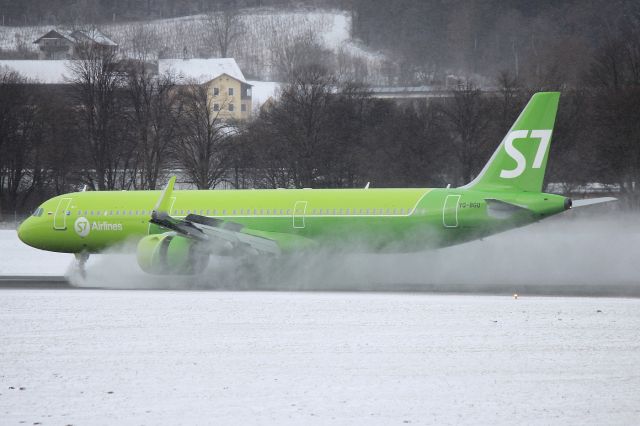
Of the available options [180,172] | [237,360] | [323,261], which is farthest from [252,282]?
[180,172]

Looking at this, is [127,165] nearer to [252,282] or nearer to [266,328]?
[252,282]

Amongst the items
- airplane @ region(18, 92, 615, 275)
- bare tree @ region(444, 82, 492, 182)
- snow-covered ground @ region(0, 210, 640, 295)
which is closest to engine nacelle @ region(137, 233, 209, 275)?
airplane @ region(18, 92, 615, 275)

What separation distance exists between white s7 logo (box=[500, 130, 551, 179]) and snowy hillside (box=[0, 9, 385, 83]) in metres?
115

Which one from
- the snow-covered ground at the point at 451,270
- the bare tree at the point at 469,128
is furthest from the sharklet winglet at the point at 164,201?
the bare tree at the point at 469,128

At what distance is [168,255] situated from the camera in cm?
2722

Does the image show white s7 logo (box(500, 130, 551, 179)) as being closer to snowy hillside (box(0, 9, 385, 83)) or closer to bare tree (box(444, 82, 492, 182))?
bare tree (box(444, 82, 492, 182))

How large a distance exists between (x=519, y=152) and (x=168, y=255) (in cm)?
1004

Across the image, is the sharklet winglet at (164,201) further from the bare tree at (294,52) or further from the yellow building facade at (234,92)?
the yellow building facade at (234,92)

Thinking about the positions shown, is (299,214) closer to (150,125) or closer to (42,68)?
(150,125)

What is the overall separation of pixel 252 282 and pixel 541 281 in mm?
8113

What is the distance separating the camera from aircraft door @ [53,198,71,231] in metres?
31.7

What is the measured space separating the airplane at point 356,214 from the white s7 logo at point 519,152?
0.09 ft

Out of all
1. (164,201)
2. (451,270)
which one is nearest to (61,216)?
(164,201)

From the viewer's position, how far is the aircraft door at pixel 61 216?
31.7 m
